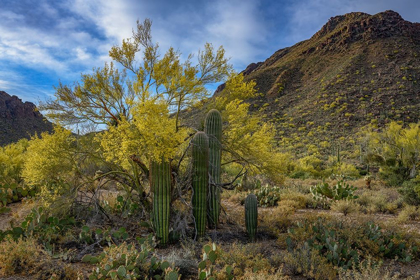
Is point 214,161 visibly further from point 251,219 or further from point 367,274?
point 367,274

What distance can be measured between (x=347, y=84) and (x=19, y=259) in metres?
44.2

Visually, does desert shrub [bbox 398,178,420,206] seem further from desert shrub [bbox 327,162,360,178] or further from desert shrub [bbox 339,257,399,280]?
desert shrub [bbox 327,162,360,178]

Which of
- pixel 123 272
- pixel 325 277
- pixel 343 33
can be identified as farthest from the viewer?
pixel 343 33

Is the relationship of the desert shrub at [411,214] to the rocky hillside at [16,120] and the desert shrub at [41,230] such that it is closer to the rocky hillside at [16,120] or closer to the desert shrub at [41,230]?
the desert shrub at [41,230]

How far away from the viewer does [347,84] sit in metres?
40.5

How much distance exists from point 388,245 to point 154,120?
18.1ft

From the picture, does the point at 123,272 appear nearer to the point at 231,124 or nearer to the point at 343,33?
the point at 231,124

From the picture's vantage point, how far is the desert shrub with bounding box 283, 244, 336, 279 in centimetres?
455

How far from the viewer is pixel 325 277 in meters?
4.56

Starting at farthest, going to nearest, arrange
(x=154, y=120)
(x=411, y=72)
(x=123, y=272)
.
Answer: (x=411, y=72)
(x=154, y=120)
(x=123, y=272)

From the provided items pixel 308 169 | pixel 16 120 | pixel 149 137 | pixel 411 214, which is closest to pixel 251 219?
pixel 149 137

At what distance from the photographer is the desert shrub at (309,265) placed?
455 centimetres

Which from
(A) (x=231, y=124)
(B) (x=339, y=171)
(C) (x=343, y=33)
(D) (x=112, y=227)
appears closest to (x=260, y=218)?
(A) (x=231, y=124)

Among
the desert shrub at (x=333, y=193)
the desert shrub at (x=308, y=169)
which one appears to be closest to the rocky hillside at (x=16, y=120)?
the desert shrub at (x=308, y=169)
